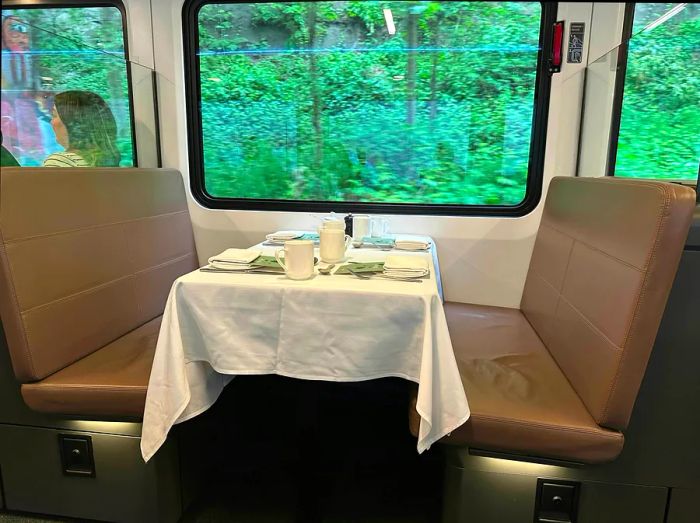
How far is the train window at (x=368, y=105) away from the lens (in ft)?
8.52

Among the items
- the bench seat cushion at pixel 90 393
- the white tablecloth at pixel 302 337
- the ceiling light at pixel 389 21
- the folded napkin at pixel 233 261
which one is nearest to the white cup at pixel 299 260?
the white tablecloth at pixel 302 337

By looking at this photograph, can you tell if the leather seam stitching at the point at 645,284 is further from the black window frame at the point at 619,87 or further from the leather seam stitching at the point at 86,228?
the leather seam stitching at the point at 86,228

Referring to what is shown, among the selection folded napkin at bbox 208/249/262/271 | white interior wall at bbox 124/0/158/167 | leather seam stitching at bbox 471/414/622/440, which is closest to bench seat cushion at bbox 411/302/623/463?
leather seam stitching at bbox 471/414/622/440

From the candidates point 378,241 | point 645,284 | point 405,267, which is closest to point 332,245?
point 405,267

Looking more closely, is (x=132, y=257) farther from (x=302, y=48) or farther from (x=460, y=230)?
(x=460, y=230)

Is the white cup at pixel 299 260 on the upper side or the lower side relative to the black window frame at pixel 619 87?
lower

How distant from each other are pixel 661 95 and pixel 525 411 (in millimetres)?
1733

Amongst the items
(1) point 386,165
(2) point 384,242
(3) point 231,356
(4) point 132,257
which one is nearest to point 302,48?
(1) point 386,165

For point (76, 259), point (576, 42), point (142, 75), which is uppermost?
point (576, 42)

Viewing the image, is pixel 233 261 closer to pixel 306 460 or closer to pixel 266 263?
pixel 266 263

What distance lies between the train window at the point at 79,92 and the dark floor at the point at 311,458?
132 cm

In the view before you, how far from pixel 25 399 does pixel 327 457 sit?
1.22 meters

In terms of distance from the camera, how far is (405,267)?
5.21 ft

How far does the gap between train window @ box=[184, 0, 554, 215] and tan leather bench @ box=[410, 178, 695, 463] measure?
80cm
